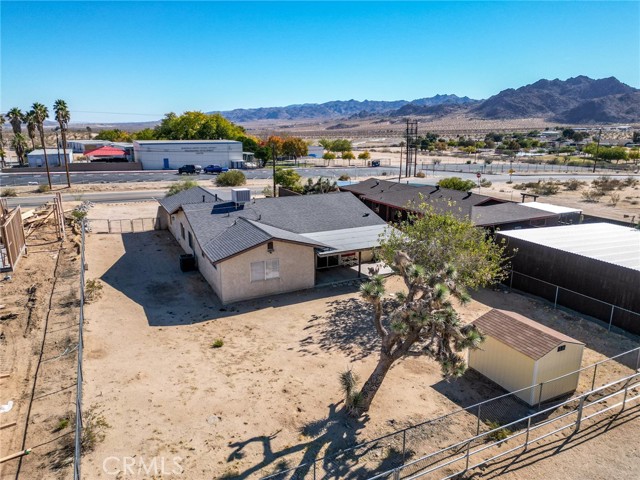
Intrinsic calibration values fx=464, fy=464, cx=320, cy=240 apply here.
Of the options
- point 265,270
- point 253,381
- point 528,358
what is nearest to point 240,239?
point 265,270

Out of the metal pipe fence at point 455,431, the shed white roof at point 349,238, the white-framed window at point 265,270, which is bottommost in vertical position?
the metal pipe fence at point 455,431

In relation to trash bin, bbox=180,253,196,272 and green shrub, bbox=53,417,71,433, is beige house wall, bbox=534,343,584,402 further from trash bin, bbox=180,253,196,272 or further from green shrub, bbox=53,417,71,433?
trash bin, bbox=180,253,196,272

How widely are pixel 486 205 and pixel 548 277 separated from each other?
33.1 feet

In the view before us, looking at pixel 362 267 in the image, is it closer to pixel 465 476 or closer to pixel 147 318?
pixel 147 318

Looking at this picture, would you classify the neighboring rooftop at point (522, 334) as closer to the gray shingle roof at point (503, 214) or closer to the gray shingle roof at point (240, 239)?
the gray shingle roof at point (240, 239)

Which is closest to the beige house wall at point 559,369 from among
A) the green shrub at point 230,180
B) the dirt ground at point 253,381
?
the dirt ground at point 253,381

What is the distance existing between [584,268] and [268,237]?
1564 centimetres

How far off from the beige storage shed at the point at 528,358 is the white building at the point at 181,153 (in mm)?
76172

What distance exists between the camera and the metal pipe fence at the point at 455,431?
12.2 meters

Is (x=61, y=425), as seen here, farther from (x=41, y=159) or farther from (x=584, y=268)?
(x=41, y=159)

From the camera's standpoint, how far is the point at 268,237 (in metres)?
23.3

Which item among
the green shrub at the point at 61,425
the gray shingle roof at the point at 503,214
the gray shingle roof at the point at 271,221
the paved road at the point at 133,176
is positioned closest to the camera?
the green shrub at the point at 61,425

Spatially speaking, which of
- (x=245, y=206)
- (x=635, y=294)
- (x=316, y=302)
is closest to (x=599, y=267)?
(x=635, y=294)

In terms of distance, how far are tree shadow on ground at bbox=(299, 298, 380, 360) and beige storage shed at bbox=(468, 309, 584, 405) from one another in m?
4.58
